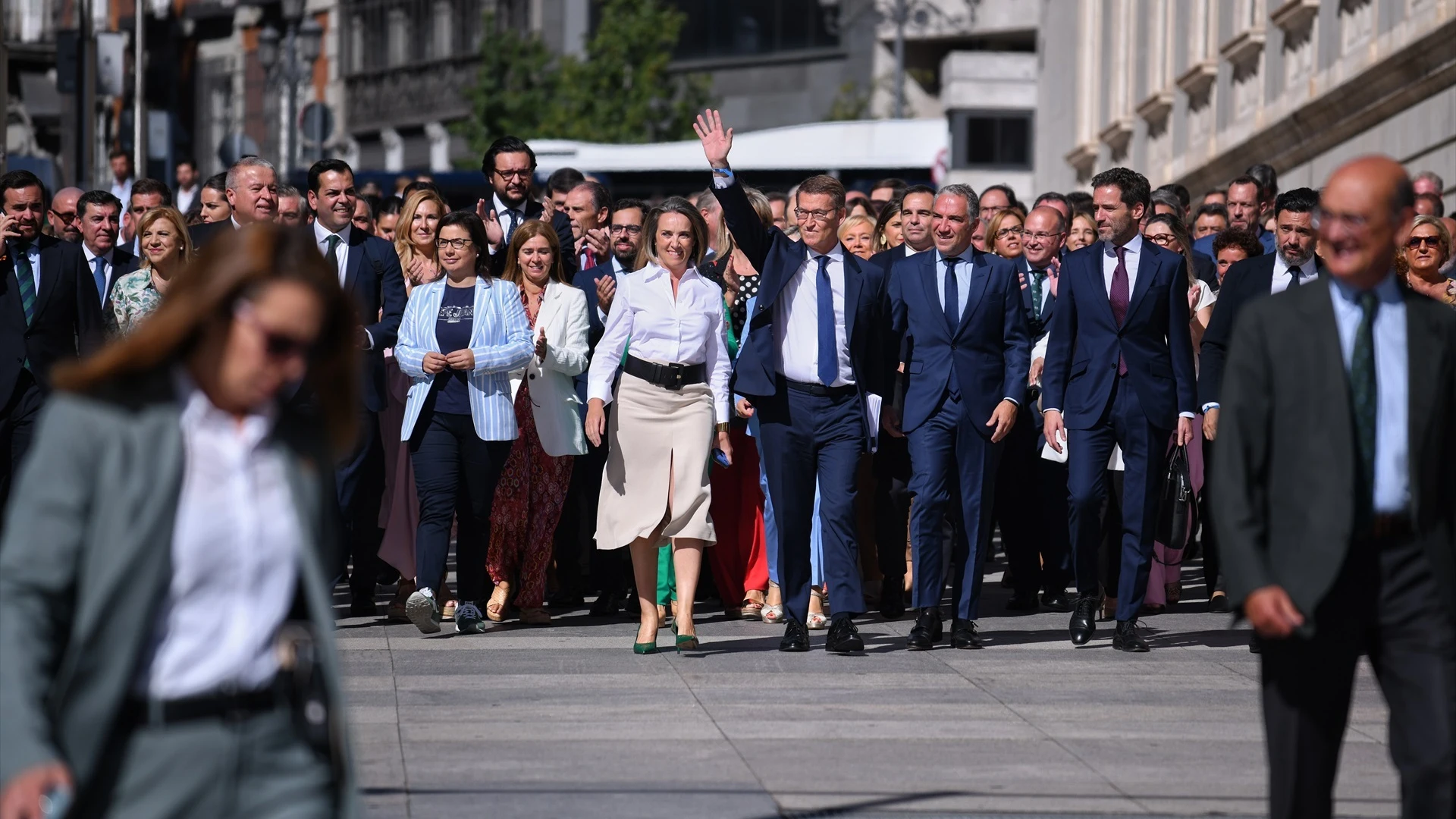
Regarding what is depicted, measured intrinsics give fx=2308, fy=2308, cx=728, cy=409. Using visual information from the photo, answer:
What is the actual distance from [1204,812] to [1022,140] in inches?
1766

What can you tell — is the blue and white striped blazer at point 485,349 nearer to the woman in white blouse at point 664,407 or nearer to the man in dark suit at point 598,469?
the woman in white blouse at point 664,407

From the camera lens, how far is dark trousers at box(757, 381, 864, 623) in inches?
407

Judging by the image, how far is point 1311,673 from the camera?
17.4 ft

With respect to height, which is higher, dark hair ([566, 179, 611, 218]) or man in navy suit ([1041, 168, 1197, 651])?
dark hair ([566, 179, 611, 218])

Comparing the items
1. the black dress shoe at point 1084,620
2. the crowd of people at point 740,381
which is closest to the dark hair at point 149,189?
the crowd of people at point 740,381

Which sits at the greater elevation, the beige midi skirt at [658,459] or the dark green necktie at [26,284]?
the dark green necktie at [26,284]

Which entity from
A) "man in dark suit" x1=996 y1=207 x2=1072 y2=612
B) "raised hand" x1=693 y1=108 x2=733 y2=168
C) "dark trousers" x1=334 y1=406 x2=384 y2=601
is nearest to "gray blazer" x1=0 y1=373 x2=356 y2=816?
"raised hand" x1=693 y1=108 x2=733 y2=168

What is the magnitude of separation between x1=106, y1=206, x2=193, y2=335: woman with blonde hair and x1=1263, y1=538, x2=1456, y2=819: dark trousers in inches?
275

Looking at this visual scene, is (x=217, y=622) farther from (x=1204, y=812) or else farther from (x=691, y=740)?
(x=691, y=740)

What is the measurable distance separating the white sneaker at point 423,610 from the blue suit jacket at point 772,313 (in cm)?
176

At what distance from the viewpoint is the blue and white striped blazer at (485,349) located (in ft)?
35.8

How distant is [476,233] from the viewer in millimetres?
11148

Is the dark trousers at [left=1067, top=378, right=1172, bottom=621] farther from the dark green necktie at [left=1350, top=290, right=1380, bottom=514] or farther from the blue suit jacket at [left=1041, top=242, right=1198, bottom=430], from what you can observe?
the dark green necktie at [left=1350, top=290, right=1380, bottom=514]

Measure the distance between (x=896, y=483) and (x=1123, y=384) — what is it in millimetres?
2114
